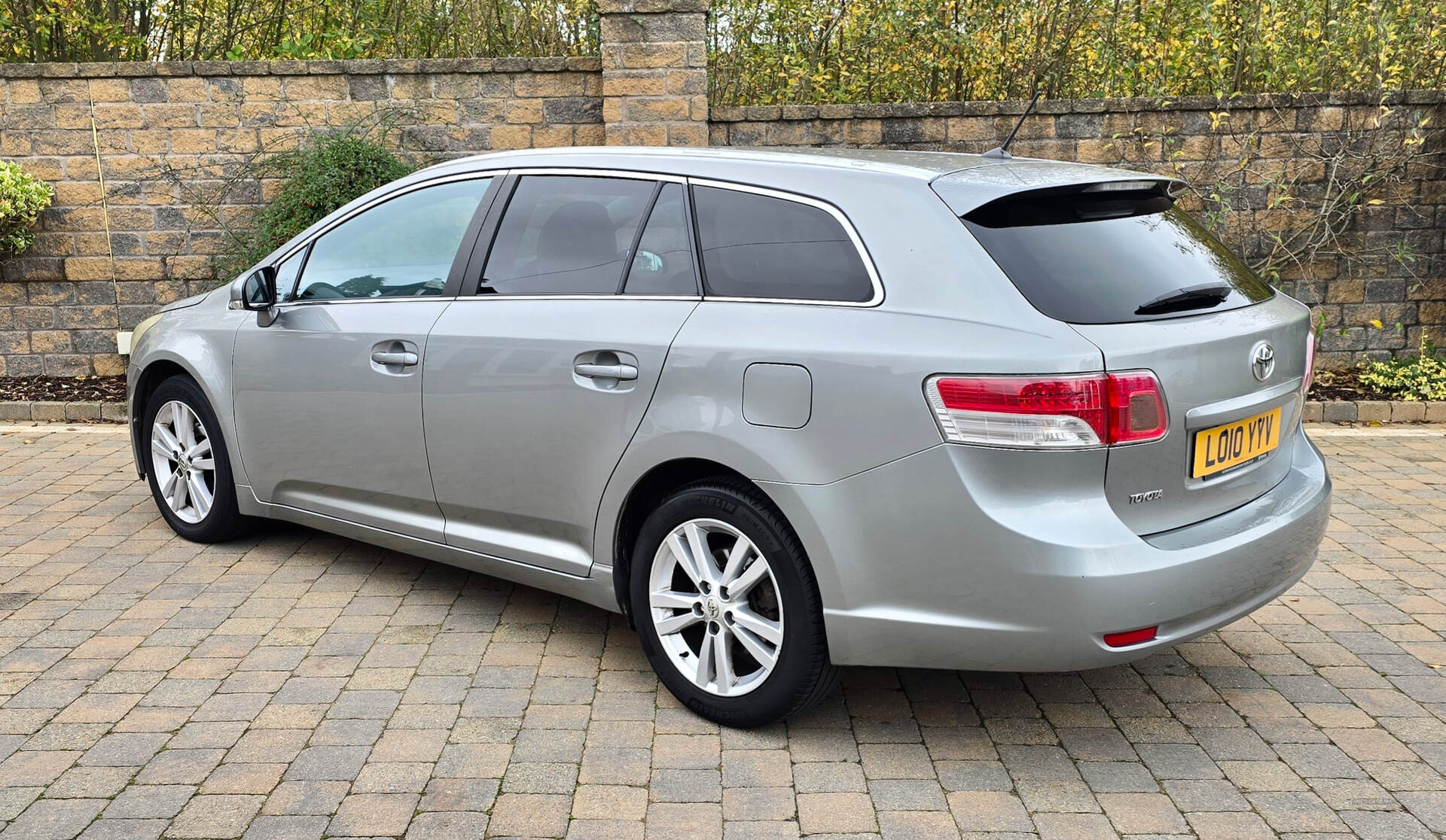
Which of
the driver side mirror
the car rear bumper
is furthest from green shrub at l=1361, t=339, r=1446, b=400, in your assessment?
the driver side mirror

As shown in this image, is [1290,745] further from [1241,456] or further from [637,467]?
[637,467]

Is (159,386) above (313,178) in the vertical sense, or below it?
below

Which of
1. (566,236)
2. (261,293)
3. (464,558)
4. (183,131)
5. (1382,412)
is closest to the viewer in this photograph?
(566,236)

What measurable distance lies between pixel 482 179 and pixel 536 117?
15.0 feet

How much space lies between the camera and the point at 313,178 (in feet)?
27.5

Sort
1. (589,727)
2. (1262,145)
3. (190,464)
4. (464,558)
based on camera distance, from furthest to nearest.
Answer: (1262,145)
(190,464)
(464,558)
(589,727)

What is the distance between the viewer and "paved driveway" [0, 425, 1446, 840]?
305cm

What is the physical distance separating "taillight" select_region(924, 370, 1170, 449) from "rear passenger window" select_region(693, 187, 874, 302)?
44 cm

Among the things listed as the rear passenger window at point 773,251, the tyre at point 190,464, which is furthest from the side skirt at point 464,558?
the rear passenger window at point 773,251

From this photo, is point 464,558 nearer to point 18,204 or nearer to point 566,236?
point 566,236

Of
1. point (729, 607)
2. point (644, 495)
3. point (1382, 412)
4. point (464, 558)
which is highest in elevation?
point (644, 495)

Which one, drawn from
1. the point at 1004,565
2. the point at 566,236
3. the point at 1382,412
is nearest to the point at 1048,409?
the point at 1004,565

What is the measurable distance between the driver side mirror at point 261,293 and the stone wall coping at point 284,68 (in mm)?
4129

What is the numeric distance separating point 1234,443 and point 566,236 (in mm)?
2163
